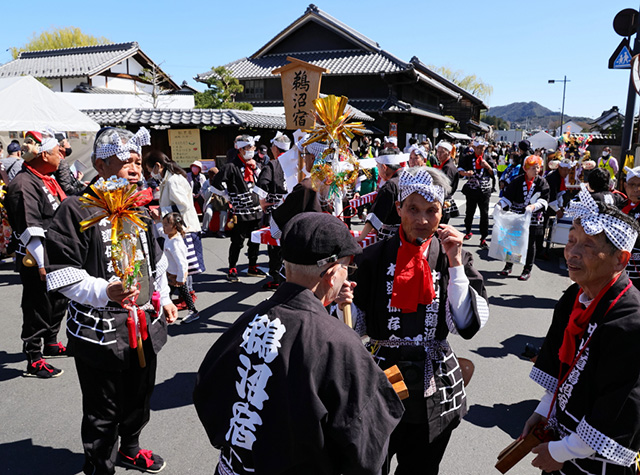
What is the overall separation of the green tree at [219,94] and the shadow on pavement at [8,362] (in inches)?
573

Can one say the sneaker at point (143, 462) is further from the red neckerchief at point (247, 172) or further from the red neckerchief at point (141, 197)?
the red neckerchief at point (247, 172)

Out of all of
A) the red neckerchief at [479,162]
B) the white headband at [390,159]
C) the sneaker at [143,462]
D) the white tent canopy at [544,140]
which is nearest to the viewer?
the sneaker at [143,462]

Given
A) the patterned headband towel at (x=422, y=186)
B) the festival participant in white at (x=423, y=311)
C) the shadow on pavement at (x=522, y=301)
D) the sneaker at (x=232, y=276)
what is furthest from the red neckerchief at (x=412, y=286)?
the sneaker at (x=232, y=276)

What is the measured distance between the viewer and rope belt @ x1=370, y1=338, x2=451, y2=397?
2107 millimetres

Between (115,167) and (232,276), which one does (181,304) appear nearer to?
(232,276)

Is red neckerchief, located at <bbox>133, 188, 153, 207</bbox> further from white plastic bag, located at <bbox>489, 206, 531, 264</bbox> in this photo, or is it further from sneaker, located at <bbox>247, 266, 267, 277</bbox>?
white plastic bag, located at <bbox>489, 206, 531, 264</bbox>

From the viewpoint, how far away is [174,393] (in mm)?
4070

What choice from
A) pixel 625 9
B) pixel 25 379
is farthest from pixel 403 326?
pixel 625 9

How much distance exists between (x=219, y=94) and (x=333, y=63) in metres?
7.98

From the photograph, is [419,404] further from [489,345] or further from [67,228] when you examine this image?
[489,345]

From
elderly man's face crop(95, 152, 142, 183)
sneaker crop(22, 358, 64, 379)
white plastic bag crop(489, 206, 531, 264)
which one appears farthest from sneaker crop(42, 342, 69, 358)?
white plastic bag crop(489, 206, 531, 264)

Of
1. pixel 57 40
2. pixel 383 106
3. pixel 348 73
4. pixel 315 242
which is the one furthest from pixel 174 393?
pixel 57 40

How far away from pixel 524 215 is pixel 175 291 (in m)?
5.55

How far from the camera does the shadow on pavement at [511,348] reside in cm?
491
